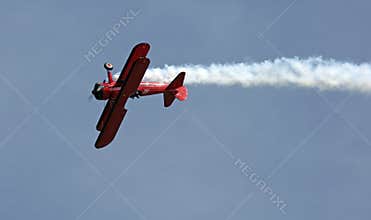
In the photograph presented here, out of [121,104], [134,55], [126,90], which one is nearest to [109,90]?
[126,90]

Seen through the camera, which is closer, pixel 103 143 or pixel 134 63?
pixel 134 63

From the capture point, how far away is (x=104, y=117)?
218 ft

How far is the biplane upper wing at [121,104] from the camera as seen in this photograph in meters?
63.2

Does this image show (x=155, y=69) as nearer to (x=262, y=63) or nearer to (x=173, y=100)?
(x=173, y=100)

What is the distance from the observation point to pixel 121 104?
65562 millimetres

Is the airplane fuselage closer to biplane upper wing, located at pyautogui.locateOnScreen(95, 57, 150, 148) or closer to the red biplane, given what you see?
the red biplane

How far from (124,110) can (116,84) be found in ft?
7.08

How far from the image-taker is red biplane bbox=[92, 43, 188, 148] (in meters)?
63.7

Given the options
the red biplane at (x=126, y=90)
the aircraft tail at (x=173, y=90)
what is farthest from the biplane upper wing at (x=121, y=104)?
the aircraft tail at (x=173, y=90)

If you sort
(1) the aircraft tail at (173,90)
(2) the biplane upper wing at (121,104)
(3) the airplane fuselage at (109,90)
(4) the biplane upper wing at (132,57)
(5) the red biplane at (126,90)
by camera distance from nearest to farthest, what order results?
(2) the biplane upper wing at (121,104) → (5) the red biplane at (126,90) → (3) the airplane fuselage at (109,90) → (4) the biplane upper wing at (132,57) → (1) the aircraft tail at (173,90)

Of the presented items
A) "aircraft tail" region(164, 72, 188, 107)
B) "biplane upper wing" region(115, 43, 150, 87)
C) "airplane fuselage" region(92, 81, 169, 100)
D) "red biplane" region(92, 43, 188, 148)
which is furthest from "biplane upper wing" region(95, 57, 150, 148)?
"aircraft tail" region(164, 72, 188, 107)

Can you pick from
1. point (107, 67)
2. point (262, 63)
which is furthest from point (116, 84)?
point (262, 63)

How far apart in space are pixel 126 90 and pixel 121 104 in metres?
1.53

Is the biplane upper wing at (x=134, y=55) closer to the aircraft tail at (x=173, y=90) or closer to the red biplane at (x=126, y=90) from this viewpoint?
the red biplane at (x=126, y=90)
